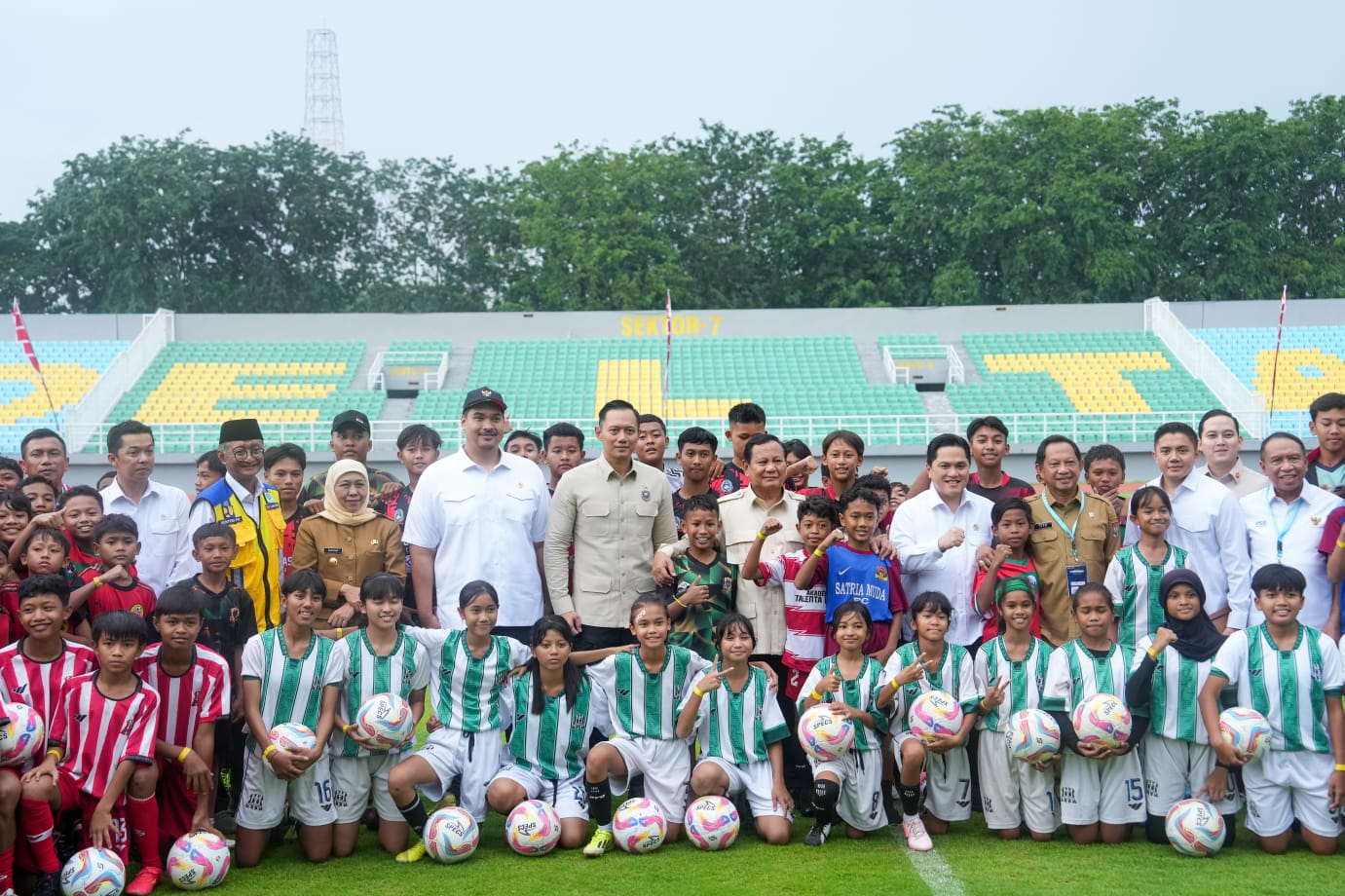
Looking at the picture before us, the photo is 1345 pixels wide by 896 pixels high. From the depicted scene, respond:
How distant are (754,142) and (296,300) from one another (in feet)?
54.1

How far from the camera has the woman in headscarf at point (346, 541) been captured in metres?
6.61

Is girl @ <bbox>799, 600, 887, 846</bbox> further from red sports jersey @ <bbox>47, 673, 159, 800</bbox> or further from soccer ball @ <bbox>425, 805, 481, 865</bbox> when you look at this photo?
red sports jersey @ <bbox>47, 673, 159, 800</bbox>

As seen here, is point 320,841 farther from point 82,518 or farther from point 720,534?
point 720,534

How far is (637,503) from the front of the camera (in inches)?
263

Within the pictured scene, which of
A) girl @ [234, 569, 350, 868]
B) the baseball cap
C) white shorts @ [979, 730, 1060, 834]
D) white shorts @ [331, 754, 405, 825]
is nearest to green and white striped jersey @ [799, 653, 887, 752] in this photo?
white shorts @ [979, 730, 1060, 834]

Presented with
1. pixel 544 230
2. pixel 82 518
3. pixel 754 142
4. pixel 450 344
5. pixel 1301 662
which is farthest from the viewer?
pixel 754 142

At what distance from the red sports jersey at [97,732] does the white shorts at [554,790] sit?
158 centimetres

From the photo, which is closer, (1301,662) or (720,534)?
(1301,662)

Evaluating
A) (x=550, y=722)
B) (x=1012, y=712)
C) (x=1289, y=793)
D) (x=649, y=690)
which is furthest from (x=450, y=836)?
(x=1289, y=793)

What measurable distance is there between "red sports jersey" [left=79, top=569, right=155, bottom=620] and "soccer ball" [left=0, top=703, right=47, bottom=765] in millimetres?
828

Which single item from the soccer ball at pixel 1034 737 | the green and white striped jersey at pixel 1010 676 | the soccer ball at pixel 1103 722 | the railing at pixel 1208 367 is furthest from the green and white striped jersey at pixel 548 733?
the railing at pixel 1208 367

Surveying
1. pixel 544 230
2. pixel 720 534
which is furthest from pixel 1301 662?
pixel 544 230

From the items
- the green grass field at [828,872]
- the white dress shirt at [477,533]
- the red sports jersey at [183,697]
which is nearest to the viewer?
the green grass field at [828,872]

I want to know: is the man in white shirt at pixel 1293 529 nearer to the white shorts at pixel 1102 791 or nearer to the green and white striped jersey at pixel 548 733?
the white shorts at pixel 1102 791
